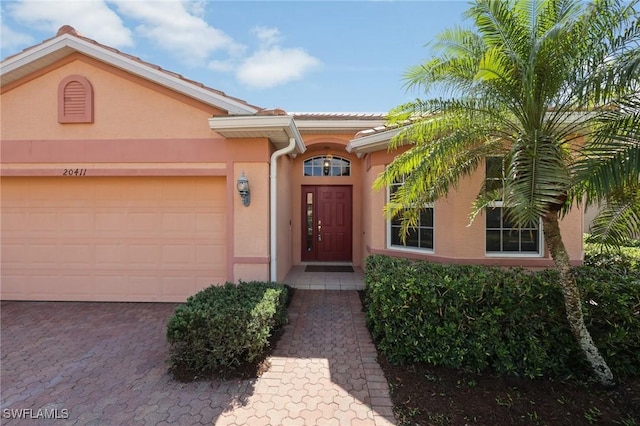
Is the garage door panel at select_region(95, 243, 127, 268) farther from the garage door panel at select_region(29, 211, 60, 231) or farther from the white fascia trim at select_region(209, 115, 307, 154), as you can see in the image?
the white fascia trim at select_region(209, 115, 307, 154)

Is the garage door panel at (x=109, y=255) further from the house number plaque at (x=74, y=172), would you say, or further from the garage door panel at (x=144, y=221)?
the house number plaque at (x=74, y=172)

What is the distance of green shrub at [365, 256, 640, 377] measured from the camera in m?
3.39

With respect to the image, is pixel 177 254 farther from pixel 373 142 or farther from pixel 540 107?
pixel 540 107

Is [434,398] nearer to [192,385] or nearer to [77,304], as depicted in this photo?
[192,385]

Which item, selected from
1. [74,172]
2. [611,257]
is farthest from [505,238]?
[74,172]

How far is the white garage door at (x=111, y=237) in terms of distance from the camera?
5.93m

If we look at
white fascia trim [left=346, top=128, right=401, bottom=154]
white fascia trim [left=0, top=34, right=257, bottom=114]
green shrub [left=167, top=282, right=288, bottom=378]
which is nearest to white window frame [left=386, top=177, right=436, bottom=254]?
white fascia trim [left=346, top=128, right=401, bottom=154]

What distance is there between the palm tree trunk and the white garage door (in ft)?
18.3

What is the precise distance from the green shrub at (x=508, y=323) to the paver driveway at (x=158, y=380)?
0.80 metres

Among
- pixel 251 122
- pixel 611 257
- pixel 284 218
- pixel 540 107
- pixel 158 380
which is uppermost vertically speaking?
pixel 251 122

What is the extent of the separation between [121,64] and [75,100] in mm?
1283

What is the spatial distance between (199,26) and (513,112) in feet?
22.9

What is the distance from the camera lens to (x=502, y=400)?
3.09 meters

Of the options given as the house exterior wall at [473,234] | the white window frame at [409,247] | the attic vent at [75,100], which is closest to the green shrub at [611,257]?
the house exterior wall at [473,234]
